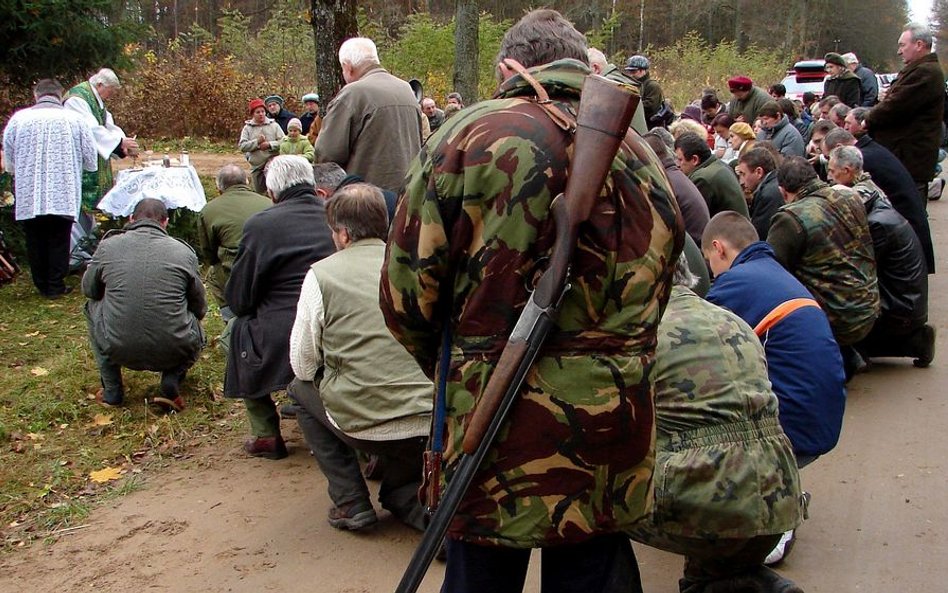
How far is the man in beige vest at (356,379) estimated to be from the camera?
156 inches

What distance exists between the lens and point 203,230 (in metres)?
6.54

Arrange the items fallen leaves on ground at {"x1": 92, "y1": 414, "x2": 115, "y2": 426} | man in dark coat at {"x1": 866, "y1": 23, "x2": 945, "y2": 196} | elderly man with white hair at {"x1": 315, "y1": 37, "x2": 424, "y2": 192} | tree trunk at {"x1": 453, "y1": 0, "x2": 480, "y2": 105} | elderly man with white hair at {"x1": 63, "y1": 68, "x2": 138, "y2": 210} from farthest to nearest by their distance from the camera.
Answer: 1. tree trunk at {"x1": 453, "y1": 0, "x2": 480, "y2": 105}
2. elderly man with white hair at {"x1": 63, "y1": 68, "x2": 138, "y2": 210}
3. man in dark coat at {"x1": 866, "y1": 23, "x2": 945, "y2": 196}
4. elderly man with white hair at {"x1": 315, "y1": 37, "x2": 424, "y2": 192}
5. fallen leaves on ground at {"x1": 92, "y1": 414, "x2": 115, "y2": 426}

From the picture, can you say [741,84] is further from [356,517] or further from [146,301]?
[356,517]

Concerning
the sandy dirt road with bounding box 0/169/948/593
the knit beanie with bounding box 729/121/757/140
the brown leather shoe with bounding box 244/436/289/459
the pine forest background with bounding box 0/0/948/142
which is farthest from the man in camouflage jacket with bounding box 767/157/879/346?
the pine forest background with bounding box 0/0/948/142

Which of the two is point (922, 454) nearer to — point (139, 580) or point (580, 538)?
point (580, 538)

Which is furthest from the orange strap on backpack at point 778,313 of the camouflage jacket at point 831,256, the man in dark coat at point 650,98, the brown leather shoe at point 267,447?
the man in dark coat at point 650,98

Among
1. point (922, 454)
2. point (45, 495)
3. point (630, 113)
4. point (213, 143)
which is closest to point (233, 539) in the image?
point (45, 495)

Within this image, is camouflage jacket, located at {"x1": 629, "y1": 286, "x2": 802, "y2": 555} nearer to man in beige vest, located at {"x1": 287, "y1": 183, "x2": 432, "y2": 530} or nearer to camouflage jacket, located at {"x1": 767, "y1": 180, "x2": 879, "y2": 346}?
man in beige vest, located at {"x1": 287, "y1": 183, "x2": 432, "y2": 530}

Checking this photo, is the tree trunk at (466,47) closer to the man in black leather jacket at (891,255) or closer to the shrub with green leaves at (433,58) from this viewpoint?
the shrub with green leaves at (433,58)

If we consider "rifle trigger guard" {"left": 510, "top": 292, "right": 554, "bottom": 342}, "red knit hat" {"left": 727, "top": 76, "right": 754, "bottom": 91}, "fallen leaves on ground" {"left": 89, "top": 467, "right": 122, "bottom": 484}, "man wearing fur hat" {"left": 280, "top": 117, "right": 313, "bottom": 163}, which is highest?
"rifle trigger guard" {"left": 510, "top": 292, "right": 554, "bottom": 342}

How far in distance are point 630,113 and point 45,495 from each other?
3.90m

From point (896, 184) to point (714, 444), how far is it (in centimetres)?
510

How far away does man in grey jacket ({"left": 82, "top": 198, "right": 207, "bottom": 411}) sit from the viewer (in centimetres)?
554

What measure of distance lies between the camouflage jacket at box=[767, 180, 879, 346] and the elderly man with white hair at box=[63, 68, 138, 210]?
6335 millimetres
